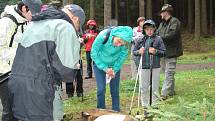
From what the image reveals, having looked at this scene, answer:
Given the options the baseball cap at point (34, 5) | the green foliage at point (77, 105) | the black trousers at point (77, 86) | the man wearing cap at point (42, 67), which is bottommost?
the green foliage at point (77, 105)

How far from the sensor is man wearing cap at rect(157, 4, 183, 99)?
1024 cm

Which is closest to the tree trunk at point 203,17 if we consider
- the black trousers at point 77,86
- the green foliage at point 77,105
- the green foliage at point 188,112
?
the green foliage at point 77,105

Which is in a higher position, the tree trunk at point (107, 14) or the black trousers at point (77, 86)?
the tree trunk at point (107, 14)

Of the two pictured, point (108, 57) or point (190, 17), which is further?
point (190, 17)

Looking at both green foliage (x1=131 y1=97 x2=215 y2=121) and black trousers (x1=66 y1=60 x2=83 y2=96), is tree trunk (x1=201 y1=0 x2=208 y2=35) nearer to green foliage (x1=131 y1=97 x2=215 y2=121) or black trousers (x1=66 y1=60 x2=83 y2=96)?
black trousers (x1=66 y1=60 x2=83 y2=96)

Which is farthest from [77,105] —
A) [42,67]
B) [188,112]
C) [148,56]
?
[188,112]

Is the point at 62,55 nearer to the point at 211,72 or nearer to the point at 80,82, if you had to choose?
the point at 80,82

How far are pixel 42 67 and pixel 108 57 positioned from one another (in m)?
3.57

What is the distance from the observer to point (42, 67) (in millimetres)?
4336

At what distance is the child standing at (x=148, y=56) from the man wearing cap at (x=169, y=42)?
4.51 feet

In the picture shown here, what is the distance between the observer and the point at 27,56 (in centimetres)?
439

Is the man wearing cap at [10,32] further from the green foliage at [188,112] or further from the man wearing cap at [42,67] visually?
the green foliage at [188,112]

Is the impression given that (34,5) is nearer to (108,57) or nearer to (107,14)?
(108,57)

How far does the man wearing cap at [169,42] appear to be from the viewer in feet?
33.6
